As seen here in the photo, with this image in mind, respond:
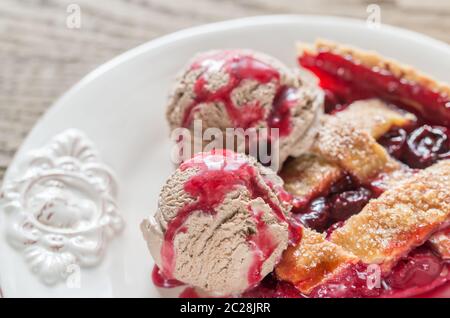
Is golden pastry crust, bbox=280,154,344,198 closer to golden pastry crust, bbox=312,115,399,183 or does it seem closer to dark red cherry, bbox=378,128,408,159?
golden pastry crust, bbox=312,115,399,183

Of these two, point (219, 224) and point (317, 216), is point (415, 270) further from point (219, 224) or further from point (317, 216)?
point (219, 224)

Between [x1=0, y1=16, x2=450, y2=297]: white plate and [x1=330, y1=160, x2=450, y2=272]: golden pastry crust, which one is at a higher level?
[x1=0, y1=16, x2=450, y2=297]: white plate

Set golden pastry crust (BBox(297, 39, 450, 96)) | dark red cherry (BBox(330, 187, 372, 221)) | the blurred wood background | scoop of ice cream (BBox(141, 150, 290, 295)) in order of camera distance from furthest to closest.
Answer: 1. the blurred wood background
2. golden pastry crust (BBox(297, 39, 450, 96))
3. dark red cherry (BBox(330, 187, 372, 221))
4. scoop of ice cream (BBox(141, 150, 290, 295))

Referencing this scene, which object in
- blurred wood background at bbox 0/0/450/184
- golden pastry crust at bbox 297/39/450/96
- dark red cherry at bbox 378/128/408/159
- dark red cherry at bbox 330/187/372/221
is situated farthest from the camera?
blurred wood background at bbox 0/0/450/184

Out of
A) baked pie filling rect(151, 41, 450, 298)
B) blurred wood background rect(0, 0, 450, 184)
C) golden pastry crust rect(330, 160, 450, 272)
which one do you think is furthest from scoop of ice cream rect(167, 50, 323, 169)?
blurred wood background rect(0, 0, 450, 184)

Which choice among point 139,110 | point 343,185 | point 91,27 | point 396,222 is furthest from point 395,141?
point 91,27
